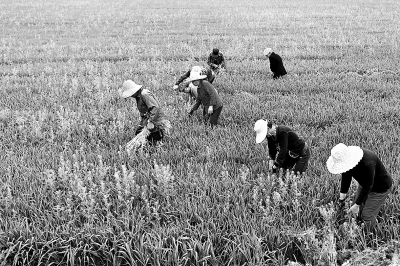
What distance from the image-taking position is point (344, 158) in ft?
12.2

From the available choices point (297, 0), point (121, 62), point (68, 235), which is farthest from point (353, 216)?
point (297, 0)

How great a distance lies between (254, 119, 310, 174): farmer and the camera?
4754mm

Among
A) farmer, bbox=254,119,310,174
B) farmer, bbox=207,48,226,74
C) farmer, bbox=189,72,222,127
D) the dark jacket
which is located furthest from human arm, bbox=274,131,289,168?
farmer, bbox=207,48,226,74

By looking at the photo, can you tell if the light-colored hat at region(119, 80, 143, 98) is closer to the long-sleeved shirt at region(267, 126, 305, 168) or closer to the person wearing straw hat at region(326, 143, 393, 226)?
the long-sleeved shirt at region(267, 126, 305, 168)

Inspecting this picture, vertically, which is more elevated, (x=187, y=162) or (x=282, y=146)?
(x=282, y=146)

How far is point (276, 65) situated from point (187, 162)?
5850 millimetres

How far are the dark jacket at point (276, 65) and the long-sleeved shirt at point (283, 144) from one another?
19.3 ft

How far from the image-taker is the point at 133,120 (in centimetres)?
789

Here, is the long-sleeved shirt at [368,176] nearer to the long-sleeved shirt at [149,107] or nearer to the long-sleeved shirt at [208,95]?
the long-sleeved shirt at [149,107]

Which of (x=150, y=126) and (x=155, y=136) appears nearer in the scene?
(x=150, y=126)

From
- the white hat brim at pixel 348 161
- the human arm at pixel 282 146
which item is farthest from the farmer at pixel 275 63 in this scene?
the white hat brim at pixel 348 161

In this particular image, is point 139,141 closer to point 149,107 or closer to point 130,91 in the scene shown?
point 149,107

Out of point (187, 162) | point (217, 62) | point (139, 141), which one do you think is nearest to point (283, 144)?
point (187, 162)

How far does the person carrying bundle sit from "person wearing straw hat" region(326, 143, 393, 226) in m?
3.23
